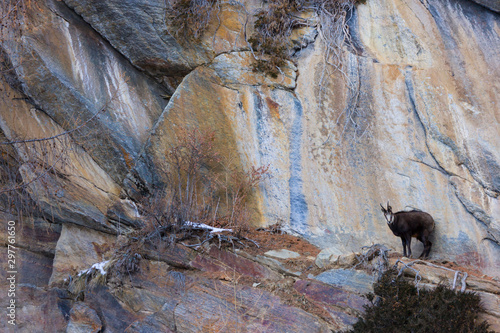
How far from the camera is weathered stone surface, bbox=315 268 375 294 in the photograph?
21.7 ft

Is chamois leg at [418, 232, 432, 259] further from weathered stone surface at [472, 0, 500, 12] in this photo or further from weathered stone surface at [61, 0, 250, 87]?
weathered stone surface at [61, 0, 250, 87]

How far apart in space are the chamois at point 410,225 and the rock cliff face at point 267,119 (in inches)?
13.3

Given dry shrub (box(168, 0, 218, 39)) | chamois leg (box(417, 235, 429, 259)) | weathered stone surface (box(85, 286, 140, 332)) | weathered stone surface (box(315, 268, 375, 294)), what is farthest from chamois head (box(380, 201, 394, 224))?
dry shrub (box(168, 0, 218, 39))

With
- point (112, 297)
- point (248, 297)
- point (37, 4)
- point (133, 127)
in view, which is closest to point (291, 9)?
point (133, 127)

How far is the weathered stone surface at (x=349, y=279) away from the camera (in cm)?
660

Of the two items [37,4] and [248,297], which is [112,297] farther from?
[37,4]

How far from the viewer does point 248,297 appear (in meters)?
6.93

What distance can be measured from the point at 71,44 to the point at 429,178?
773 cm

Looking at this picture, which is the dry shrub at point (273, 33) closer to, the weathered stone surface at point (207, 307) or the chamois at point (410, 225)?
the chamois at point (410, 225)

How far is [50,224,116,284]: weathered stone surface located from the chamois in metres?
5.34

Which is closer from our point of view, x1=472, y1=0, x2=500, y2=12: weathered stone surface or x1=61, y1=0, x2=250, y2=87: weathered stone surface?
x1=472, y1=0, x2=500, y2=12: weathered stone surface

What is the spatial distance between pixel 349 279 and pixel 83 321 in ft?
15.3

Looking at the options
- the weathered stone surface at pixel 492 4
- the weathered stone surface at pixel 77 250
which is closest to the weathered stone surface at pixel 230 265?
the weathered stone surface at pixel 77 250

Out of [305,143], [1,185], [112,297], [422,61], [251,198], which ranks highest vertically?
[422,61]
